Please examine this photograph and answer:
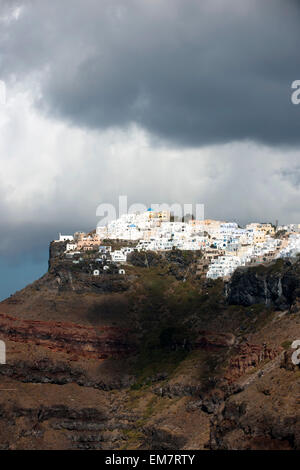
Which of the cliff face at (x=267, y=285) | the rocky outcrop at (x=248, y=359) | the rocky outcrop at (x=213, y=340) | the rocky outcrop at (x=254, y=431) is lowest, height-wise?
the rocky outcrop at (x=254, y=431)

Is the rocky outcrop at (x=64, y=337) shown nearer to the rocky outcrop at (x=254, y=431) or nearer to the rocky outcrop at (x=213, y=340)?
the rocky outcrop at (x=213, y=340)

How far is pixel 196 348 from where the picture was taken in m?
159

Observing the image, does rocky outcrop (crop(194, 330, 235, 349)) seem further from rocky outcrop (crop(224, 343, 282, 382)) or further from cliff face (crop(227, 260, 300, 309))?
rocky outcrop (crop(224, 343, 282, 382))

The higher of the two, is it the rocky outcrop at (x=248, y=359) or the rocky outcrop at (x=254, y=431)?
the rocky outcrop at (x=248, y=359)

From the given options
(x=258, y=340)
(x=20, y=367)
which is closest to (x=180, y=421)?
(x=258, y=340)

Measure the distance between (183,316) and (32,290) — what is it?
29.6 meters

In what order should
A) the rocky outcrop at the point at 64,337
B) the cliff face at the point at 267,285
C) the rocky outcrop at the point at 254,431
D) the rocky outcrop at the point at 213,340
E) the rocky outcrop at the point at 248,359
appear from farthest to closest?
1. the rocky outcrop at the point at 64,337
2. the rocky outcrop at the point at 213,340
3. the cliff face at the point at 267,285
4. the rocky outcrop at the point at 248,359
5. the rocky outcrop at the point at 254,431

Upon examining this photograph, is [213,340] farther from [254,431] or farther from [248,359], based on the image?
[254,431]

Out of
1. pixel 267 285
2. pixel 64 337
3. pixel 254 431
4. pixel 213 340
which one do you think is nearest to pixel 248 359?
pixel 213 340

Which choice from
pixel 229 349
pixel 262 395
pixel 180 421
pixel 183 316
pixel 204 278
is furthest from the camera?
pixel 204 278

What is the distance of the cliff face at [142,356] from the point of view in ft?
442

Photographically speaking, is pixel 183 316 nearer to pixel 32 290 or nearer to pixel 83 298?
pixel 83 298

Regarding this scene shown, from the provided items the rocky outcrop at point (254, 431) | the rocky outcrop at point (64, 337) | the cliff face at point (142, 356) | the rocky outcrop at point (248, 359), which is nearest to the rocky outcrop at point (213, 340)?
the cliff face at point (142, 356)

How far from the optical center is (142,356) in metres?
164
